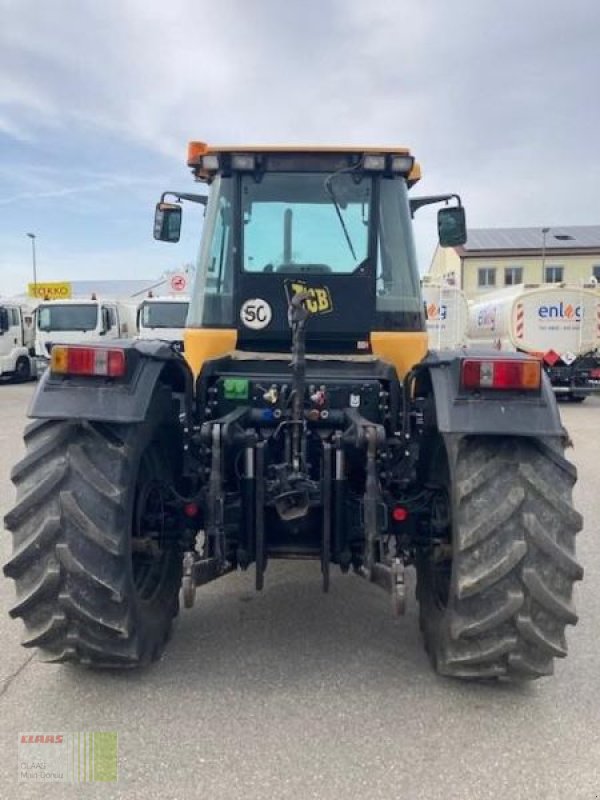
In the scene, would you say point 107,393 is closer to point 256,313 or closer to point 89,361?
point 89,361

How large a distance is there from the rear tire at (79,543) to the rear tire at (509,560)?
4.63 feet

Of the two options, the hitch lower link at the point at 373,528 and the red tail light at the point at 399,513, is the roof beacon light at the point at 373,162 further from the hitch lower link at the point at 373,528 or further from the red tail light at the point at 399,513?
the red tail light at the point at 399,513

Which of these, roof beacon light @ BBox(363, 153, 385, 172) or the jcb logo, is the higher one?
roof beacon light @ BBox(363, 153, 385, 172)

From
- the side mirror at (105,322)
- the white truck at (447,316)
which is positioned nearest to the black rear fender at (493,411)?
the white truck at (447,316)

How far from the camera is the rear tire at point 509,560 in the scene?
9.70 feet

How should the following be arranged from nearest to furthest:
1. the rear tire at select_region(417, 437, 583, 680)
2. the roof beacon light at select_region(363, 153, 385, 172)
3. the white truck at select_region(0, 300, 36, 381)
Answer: the rear tire at select_region(417, 437, 583, 680)
the roof beacon light at select_region(363, 153, 385, 172)
the white truck at select_region(0, 300, 36, 381)

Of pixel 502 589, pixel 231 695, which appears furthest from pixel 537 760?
pixel 231 695

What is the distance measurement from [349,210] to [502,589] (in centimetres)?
215

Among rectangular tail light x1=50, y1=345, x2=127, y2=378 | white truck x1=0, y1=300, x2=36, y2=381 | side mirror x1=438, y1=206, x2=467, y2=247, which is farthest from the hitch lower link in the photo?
white truck x1=0, y1=300, x2=36, y2=381

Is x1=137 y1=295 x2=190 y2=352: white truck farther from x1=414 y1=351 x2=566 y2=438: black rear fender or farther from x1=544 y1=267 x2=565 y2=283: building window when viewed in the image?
x1=544 y1=267 x2=565 y2=283: building window

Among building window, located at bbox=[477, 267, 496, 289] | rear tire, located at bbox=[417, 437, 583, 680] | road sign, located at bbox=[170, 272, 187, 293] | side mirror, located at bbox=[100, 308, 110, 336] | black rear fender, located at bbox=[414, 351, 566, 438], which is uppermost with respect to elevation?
building window, located at bbox=[477, 267, 496, 289]

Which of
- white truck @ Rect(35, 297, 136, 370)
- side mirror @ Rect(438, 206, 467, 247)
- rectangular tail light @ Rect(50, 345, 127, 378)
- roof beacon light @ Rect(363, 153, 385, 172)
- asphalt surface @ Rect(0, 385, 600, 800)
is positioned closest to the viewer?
asphalt surface @ Rect(0, 385, 600, 800)

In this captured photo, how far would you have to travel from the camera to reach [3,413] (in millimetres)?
14281

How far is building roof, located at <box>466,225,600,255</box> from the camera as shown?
133 feet
